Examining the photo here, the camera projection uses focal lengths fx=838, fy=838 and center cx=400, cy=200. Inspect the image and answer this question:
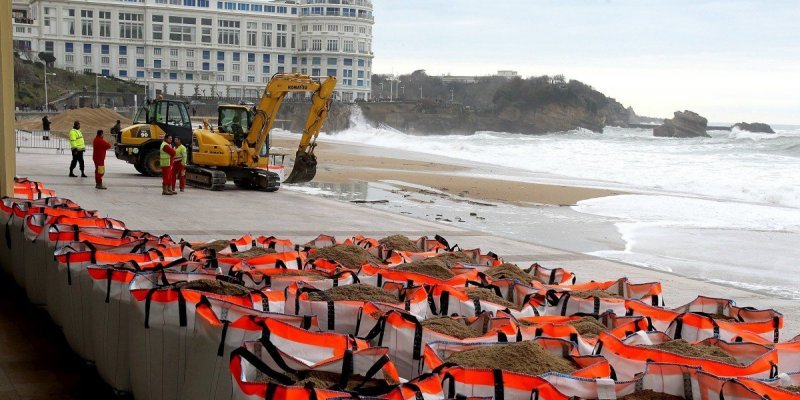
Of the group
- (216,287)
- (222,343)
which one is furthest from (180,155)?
(222,343)

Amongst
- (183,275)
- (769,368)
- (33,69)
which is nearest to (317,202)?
(183,275)

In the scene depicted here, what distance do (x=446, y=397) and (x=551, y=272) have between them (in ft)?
14.7

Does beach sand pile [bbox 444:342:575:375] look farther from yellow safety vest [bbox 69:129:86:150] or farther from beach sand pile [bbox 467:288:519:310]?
yellow safety vest [bbox 69:129:86:150]

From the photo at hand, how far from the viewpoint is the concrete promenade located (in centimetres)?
1252

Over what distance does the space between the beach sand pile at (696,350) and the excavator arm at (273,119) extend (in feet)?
59.3

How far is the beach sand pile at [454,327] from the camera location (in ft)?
18.0

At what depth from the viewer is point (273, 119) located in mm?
23453

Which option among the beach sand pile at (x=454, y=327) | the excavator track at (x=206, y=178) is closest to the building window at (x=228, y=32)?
the excavator track at (x=206, y=178)

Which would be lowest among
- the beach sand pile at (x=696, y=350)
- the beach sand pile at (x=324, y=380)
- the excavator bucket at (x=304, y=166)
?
the excavator bucket at (x=304, y=166)

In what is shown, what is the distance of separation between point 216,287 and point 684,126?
12547 cm

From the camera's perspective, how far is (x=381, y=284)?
23.6 feet

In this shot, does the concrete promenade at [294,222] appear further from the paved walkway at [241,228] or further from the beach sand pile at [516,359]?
the beach sand pile at [516,359]

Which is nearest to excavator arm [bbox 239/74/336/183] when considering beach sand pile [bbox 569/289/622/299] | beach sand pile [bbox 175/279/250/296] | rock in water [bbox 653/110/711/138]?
beach sand pile [bbox 569/289/622/299]

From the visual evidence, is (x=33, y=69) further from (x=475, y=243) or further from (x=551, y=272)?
(x=551, y=272)
